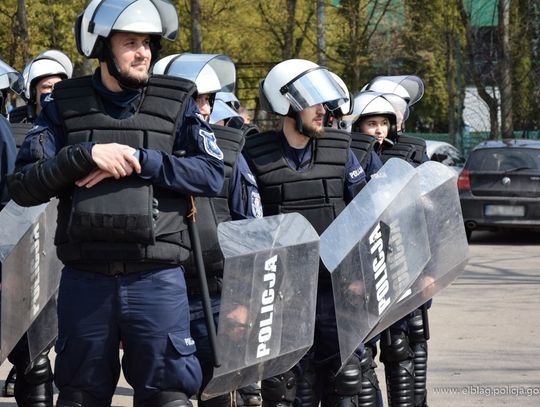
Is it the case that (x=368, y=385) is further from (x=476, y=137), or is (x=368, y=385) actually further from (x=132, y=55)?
(x=476, y=137)

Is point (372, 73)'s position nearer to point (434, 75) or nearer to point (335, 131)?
point (434, 75)

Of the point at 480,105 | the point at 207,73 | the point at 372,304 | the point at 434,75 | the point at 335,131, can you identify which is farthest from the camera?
the point at 434,75

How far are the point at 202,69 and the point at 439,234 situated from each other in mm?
1436

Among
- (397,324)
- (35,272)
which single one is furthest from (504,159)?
(35,272)

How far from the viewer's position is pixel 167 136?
4430 mm

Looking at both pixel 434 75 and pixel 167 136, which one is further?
pixel 434 75

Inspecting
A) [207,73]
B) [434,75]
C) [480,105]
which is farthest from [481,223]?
[434,75]

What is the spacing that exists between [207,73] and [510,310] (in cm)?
535

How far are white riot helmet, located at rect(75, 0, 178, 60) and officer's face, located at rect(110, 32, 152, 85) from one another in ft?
0.15

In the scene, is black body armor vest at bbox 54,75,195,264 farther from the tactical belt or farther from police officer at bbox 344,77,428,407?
police officer at bbox 344,77,428,407

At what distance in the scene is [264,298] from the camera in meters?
4.74

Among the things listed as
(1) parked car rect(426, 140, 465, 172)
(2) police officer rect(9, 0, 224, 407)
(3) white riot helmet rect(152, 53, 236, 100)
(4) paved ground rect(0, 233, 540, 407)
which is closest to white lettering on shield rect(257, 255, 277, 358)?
(2) police officer rect(9, 0, 224, 407)

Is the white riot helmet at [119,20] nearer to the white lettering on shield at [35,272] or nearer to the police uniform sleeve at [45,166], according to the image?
the police uniform sleeve at [45,166]

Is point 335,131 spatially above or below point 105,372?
above
